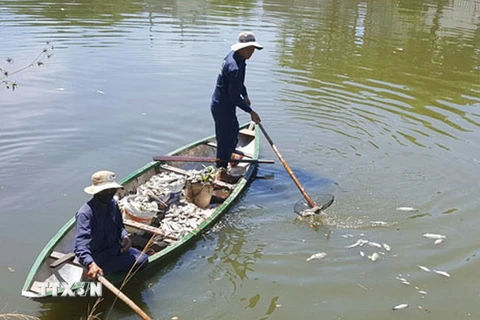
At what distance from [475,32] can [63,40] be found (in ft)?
59.5

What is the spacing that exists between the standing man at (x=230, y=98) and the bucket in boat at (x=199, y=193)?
97 cm

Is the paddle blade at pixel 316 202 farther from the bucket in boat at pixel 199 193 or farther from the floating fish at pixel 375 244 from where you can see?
the bucket in boat at pixel 199 193

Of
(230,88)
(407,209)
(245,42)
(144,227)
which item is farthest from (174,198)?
(407,209)

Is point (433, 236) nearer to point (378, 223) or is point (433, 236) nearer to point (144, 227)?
point (378, 223)

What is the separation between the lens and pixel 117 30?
2141 centimetres

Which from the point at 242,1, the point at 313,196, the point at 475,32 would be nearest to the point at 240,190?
the point at 313,196

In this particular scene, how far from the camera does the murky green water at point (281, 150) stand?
664cm

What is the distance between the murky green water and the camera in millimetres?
6641

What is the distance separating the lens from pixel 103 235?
5852mm

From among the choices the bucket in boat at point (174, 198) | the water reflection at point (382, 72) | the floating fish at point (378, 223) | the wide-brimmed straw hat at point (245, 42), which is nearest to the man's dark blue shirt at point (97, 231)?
the bucket in boat at point (174, 198)

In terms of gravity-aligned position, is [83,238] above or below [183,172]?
above

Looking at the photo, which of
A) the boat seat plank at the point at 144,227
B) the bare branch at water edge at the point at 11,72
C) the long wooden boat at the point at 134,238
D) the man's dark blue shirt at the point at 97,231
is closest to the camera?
the man's dark blue shirt at the point at 97,231

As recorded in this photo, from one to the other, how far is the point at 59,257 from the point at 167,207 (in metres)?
2.16

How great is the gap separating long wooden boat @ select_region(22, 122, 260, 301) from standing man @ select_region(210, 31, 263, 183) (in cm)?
50
